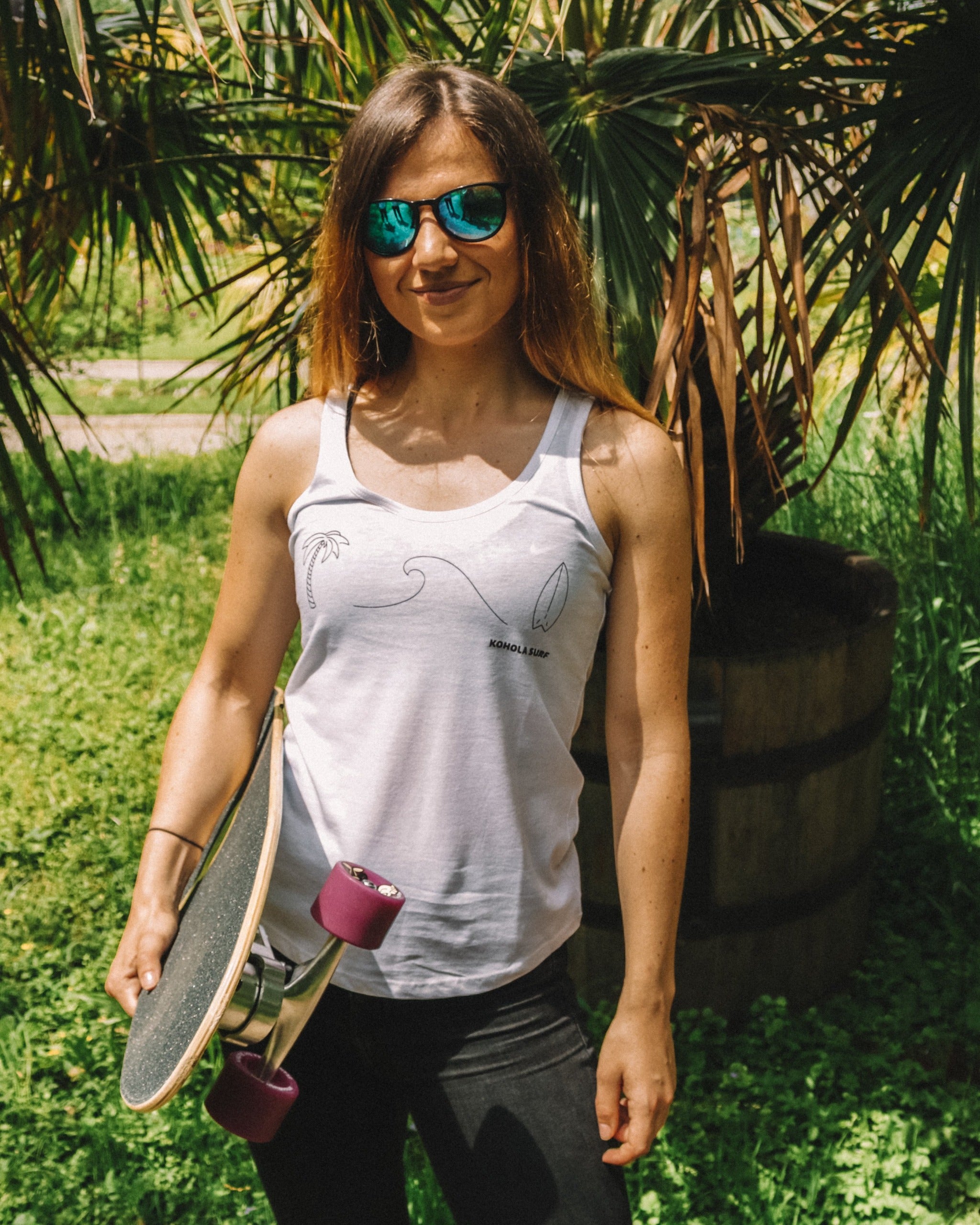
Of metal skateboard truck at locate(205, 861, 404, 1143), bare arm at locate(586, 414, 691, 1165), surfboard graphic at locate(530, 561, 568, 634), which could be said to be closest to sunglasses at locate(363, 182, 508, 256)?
bare arm at locate(586, 414, 691, 1165)

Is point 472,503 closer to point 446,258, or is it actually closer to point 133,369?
point 446,258

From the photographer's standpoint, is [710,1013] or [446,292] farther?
[710,1013]

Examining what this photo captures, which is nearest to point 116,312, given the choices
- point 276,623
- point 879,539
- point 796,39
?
point 879,539

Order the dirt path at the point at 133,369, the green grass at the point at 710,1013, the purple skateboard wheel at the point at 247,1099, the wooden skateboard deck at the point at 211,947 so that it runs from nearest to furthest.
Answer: the wooden skateboard deck at the point at 211,947 → the purple skateboard wheel at the point at 247,1099 → the green grass at the point at 710,1013 → the dirt path at the point at 133,369

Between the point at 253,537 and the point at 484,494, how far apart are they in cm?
27

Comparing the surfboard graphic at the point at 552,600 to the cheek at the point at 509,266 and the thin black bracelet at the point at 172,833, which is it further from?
the thin black bracelet at the point at 172,833

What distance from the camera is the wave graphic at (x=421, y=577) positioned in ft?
3.89

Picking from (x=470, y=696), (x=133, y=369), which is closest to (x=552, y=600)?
(x=470, y=696)

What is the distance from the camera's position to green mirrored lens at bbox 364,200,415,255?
123 cm

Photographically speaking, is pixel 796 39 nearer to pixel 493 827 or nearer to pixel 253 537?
pixel 253 537

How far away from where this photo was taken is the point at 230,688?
139cm

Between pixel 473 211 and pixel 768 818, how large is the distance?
148 centimetres

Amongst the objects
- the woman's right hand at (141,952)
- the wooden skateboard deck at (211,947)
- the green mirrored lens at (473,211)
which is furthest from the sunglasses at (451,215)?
the woman's right hand at (141,952)

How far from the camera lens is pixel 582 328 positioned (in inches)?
52.3
